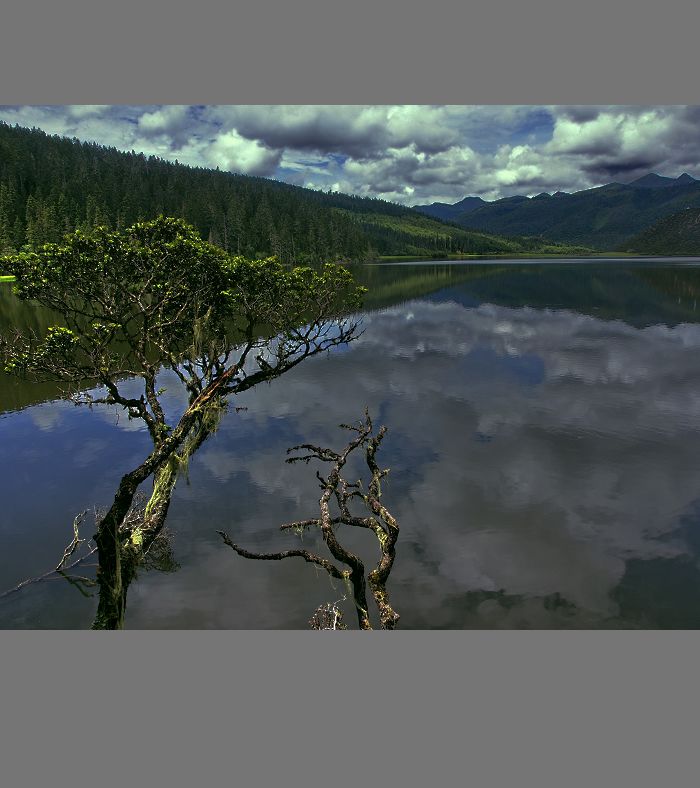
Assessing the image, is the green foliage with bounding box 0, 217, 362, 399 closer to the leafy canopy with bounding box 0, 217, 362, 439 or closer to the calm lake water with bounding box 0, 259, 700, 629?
the leafy canopy with bounding box 0, 217, 362, 439

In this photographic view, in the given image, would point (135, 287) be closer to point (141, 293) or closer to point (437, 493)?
point (141, 293)

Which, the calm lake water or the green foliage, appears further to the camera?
the green foliage

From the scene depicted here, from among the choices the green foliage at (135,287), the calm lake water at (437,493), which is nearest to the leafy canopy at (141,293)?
the green foliage at (135,287)

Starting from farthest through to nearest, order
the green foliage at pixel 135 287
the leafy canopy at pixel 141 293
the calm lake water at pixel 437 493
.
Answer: the green foliage at pixel 135 287, the leafy canopy at pixel 141 293, the calm lake water at pixel 437 493

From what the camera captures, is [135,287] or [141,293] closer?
[141,293]

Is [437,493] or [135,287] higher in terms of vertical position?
[135,287]

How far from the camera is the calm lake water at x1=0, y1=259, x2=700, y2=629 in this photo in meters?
19.6

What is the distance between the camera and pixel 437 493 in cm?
2916

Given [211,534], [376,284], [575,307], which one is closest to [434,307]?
[575,307]

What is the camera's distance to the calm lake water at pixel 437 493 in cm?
1956

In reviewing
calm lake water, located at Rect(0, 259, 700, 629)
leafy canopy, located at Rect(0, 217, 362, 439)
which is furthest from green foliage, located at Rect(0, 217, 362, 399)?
calm lake water, located at Rect(0, 259, 700, 629)

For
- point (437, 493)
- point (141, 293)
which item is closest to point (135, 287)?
point (141, 293)

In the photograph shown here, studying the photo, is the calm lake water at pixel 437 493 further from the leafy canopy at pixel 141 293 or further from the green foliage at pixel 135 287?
the green foliage at pixel 135 287

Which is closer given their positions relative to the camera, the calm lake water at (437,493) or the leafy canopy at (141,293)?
the calm lake water at (437,493)
